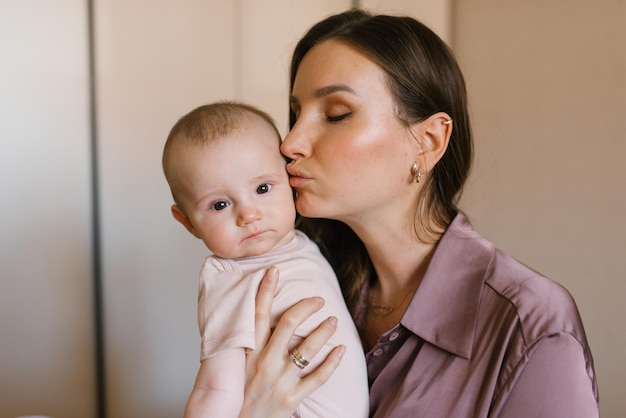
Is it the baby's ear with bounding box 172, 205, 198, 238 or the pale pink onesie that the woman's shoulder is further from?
the baby's ear with bounding box 172, 205, 198, 238

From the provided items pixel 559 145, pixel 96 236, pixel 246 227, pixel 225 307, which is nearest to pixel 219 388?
pixel 225 307

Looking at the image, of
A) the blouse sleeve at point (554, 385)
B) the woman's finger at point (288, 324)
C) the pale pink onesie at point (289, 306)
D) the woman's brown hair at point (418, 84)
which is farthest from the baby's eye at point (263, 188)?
the blouse sleeve at point (554, 385)

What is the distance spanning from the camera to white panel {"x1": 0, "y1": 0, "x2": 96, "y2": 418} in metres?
2.00

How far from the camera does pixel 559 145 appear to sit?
1.95 meters

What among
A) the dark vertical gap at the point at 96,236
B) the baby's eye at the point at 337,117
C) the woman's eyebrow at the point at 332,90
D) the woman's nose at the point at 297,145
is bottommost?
the dark vertical gap at the point at 96,236

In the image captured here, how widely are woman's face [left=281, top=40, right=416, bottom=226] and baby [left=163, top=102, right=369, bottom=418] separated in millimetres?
64

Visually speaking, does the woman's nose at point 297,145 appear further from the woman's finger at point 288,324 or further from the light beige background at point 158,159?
the light beige background at point 158,159

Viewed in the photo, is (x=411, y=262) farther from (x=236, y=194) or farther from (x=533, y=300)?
(x=236, y=194)

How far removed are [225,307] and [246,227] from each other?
0.59 ft

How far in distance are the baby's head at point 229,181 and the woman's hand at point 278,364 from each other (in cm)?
11

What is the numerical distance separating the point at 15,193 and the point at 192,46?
33.3 inches

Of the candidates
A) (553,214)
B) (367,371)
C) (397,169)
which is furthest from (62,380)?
(553,214)

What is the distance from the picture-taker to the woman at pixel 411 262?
1.13 meters

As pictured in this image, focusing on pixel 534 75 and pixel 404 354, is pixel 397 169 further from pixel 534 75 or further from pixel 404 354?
pixel 534 75
